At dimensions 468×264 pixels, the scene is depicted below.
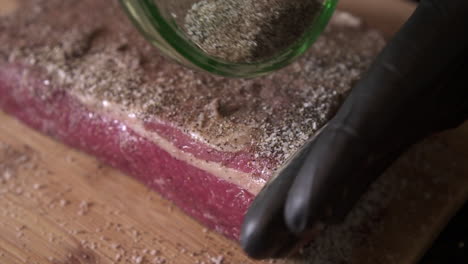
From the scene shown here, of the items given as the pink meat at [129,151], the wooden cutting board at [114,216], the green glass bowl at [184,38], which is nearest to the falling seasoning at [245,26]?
the green glass bowl at [184,38]

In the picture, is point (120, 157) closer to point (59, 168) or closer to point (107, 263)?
point (59, 168)

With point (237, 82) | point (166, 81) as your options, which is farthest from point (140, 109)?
point (237, 82)

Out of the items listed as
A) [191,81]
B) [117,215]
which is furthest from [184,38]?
[117,215]

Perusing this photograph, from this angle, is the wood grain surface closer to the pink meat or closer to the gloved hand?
the pink meat

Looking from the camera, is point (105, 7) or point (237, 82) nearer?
point (237, 82)

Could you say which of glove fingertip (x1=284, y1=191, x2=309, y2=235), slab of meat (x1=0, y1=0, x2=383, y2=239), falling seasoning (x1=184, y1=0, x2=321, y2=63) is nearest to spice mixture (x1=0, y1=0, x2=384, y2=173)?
slab of meat (x1=0, y1=0, x2=383, y2=239)

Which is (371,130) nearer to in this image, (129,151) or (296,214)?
(296,214)
